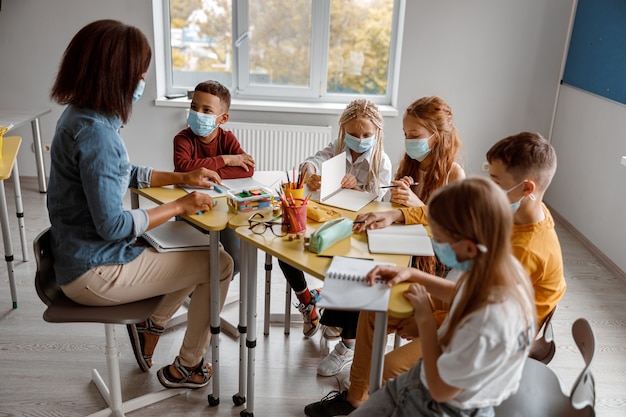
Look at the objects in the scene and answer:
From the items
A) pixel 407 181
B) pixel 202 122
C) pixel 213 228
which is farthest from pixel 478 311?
pixel 202 122

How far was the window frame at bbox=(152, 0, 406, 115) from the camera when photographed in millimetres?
4160

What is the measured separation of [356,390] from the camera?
1948 mm

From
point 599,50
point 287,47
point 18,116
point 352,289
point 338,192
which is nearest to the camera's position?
point 352,289

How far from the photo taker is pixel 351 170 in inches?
97.9

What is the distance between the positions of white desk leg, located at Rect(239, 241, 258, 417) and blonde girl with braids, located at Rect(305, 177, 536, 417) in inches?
28.7

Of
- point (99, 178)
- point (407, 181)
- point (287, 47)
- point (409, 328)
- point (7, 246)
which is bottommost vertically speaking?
point (7, 246)

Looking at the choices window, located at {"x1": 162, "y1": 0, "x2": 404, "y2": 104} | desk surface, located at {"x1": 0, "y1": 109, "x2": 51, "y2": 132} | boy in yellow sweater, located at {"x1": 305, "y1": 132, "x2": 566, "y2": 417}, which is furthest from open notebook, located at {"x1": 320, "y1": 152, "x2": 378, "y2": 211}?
window, located at {"x1": 162, "y1": 0, "x2": 404, "y2": 104}

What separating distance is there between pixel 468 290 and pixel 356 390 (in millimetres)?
820

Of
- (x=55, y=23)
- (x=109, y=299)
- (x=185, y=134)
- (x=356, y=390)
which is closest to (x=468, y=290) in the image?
(x=356, y=390)

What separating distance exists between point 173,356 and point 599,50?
3189mm

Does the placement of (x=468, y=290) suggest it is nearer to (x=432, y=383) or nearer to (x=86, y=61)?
(x=432, y=383)

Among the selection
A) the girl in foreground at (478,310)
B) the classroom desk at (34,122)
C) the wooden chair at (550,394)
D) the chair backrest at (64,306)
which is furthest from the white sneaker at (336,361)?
the classroom desk at (34,122)

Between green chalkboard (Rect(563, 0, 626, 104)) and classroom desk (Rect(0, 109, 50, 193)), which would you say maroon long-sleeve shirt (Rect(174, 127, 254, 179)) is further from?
green chalkboard (Rect(563, 0, 626, 104))

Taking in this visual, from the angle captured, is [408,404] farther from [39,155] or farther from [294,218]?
[39,155]
